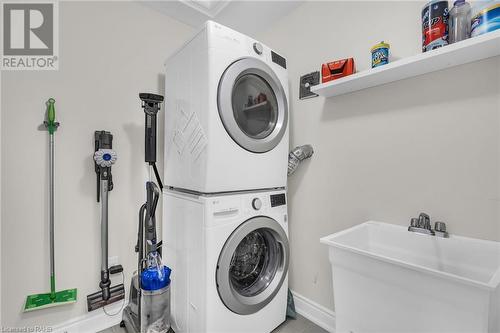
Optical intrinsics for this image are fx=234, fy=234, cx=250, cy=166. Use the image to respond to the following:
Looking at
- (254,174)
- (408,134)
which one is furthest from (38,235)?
(408,134)

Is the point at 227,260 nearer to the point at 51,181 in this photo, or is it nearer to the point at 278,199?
the point at 278,199

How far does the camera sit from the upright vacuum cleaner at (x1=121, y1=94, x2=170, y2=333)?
4.11 feet

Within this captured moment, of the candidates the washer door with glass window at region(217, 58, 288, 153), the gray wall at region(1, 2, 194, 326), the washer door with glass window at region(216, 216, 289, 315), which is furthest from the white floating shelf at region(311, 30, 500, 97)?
the gray wall at region(1, 2, 194, 326)

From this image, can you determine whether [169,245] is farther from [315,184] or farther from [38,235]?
[315,184]

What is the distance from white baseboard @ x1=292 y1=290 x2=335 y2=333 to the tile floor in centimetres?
4

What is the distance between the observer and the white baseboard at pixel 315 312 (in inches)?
59.9

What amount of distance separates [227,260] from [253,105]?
3.01 ft

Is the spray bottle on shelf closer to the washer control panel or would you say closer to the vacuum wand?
the washer control panel

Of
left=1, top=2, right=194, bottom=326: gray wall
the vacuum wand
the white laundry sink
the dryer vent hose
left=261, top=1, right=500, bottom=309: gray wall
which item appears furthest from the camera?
the dryer vent hose

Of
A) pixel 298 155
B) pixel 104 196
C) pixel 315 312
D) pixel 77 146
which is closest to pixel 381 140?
pixel 298 155

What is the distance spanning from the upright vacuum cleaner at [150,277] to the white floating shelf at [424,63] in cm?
106

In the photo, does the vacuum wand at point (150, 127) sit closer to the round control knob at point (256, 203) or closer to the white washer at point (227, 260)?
the white washer at point (227, 260)

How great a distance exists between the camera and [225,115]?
1215mm

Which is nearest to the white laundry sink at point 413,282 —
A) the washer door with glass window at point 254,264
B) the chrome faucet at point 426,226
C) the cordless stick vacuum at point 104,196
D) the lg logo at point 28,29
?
the chrome faucet at point 426,226
